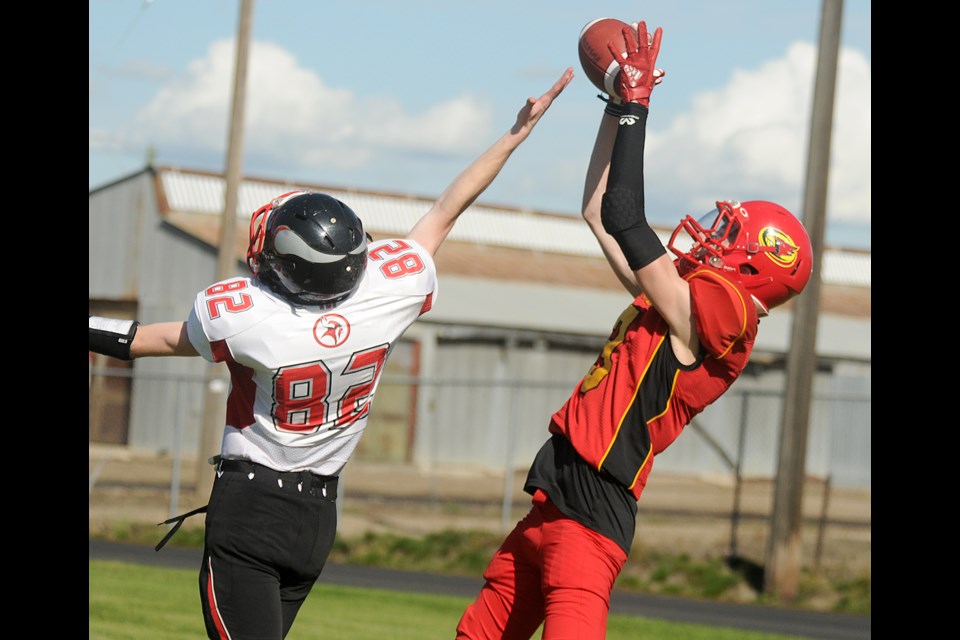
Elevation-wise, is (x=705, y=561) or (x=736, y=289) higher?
(x=736, y=289)

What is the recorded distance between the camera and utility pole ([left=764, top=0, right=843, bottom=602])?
42.8 feet

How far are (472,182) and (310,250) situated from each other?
911mm

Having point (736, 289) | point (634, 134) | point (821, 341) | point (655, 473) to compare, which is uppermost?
point (634, 134)

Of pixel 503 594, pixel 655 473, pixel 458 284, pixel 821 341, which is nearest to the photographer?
pixel 503 594

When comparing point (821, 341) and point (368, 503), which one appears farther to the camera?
Answer: point (821, 341)

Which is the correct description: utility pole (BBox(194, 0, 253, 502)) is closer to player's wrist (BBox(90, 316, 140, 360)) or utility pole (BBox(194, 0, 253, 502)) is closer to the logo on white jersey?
player's wrist (BBox(90, 316, 140, 360))

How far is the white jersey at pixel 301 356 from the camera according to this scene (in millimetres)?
4137

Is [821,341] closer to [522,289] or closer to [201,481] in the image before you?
[522,289]

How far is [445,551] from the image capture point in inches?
618

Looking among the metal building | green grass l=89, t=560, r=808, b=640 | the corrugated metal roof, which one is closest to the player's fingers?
green grass l=89, t=560, r=808, b=640

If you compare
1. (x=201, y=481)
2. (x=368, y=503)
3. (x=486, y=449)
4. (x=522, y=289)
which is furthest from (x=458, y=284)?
(x=201, y=481)

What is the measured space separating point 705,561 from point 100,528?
753 cm

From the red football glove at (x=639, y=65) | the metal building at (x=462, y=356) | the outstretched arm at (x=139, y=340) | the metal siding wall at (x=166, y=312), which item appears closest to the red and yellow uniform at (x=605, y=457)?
the red football glove at (x=639, y=65)

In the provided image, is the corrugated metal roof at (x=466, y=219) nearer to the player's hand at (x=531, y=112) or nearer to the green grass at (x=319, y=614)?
the green grass at (x=319, y=614)
